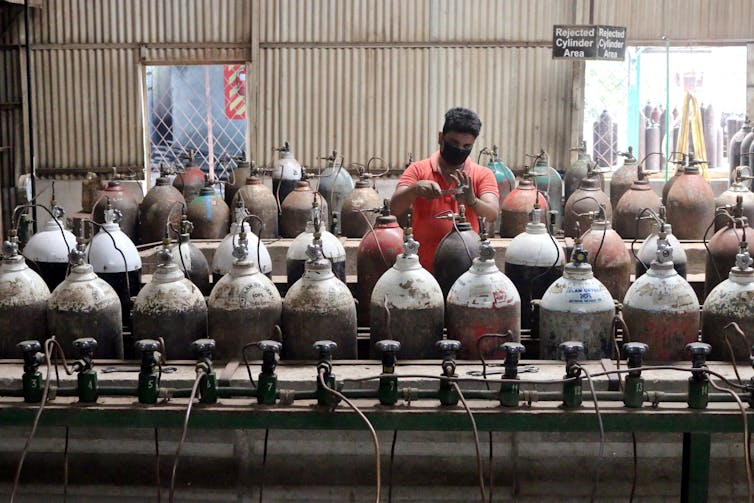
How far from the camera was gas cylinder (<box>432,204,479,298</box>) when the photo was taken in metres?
3.90

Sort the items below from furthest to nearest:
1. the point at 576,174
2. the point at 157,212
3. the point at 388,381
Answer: the point at 576,174, the point at 157,212, the point at 388,381

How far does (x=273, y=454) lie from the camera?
124 inches

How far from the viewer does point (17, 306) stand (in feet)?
11.1

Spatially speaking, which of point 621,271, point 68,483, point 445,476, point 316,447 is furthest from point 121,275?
point 621,271

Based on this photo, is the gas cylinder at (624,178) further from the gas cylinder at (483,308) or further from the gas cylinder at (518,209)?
the gas cylinder at (483,308)

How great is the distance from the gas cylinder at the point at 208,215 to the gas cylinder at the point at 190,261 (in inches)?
58.0

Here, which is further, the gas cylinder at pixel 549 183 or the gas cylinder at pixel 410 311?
the gas cylinder at pixel 549 183

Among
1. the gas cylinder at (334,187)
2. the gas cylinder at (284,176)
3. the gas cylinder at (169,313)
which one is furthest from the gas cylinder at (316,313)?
the gas cylinder at (284,176)

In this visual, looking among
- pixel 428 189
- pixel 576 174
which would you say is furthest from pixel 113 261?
pixel 576 174

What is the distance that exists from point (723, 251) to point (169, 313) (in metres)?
2.24

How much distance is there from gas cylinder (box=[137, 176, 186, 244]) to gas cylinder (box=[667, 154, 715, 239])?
2.84m

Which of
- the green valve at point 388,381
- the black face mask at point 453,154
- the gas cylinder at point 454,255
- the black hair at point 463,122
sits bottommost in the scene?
the green valve at point 388,381

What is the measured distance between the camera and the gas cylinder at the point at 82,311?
10.9 feet

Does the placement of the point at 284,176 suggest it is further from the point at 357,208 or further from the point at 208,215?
the point at 208,215
